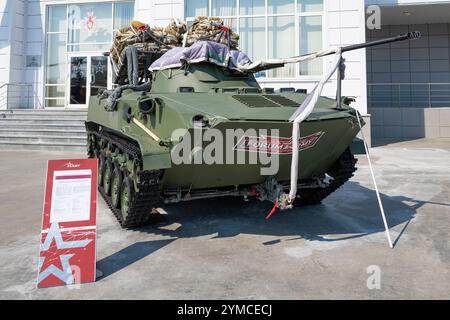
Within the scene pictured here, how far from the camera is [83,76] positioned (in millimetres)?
17703

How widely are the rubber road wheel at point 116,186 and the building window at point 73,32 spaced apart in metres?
12.8

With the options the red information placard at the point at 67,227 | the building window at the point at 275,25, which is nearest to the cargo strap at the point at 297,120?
the red information placard at the point at 67,227

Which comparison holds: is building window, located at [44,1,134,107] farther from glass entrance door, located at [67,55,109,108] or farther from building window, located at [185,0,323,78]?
building window, located at [185,0,323,78]

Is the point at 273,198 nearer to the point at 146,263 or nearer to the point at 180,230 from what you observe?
the point at 180,230

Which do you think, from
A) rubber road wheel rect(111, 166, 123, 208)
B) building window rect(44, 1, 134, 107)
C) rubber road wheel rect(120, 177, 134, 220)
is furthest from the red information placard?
building window rect(44, 1, 134, 107)

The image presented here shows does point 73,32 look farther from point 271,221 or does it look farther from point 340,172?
point 340,172

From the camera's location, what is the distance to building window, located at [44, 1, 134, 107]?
17.2 m

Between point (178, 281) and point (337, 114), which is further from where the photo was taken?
point (337, 114)

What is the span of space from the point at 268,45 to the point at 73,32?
351 inches

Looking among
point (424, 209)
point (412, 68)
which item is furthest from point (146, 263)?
point (412, 68)

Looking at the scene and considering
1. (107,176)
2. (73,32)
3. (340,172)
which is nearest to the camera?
(340,172)

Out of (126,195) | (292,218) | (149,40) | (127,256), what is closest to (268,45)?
(149,40)
